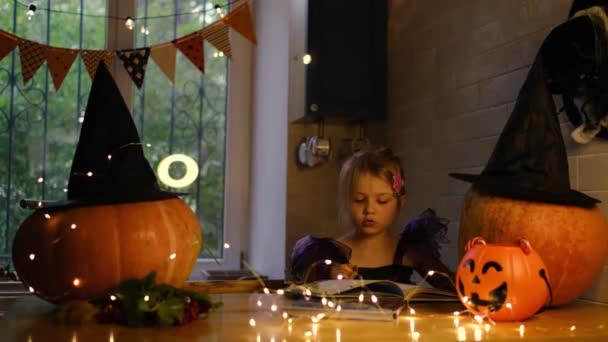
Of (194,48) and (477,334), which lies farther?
(194,48)

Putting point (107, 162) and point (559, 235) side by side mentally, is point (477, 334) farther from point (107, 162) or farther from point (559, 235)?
point (107, 162)

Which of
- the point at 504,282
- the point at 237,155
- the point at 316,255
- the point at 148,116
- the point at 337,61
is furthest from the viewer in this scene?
the point at 237,155

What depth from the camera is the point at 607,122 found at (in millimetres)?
1515

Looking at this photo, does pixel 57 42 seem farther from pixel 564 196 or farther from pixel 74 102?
pixel 564 196

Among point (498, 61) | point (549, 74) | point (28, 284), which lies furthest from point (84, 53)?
point (549, 74)

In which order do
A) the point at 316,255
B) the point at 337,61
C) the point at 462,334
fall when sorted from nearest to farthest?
the point at 462,334, the point at 316,255, the point at 337,61

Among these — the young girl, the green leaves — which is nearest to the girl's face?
the young girl

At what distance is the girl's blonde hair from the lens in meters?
2.02

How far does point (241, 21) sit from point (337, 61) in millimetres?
421

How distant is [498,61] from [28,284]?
134 cm

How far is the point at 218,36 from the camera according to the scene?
7.27 ft

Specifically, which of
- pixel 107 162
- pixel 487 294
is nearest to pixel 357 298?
pixel 487 294

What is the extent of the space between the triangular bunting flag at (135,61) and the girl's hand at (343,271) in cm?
87

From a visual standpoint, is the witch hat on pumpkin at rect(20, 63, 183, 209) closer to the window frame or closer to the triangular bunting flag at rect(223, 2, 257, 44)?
the triangular bunting flag at rect(223, 2, 257, 44)
